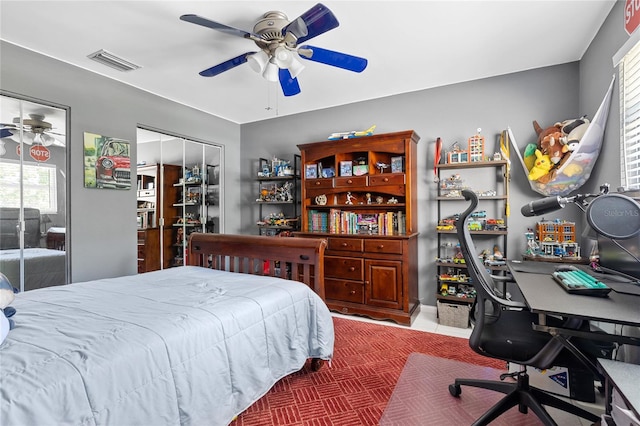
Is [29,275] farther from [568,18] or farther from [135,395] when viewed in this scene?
[568,18]

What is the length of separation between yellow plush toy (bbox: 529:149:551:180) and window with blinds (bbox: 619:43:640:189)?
0.73 meters

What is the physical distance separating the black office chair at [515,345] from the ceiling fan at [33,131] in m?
3.65

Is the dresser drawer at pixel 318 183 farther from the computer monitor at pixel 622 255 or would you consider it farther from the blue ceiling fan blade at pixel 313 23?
the computer monitor at pixel 622 255

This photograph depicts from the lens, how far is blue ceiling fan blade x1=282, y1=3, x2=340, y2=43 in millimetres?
1640

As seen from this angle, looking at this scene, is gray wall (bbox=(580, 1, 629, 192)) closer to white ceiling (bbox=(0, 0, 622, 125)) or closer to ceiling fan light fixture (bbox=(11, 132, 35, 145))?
white ceiling (bbox=(0, 0, 622, 125))

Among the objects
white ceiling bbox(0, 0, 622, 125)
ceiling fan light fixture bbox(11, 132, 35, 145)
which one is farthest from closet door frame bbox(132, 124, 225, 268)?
ceiling fan light fixture bbox(11, 132, 35, 145)

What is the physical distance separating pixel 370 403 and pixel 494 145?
9.38 ft

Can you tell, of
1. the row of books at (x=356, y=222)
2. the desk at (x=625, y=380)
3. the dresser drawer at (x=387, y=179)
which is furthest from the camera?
the row of books at (x=356, y=222)

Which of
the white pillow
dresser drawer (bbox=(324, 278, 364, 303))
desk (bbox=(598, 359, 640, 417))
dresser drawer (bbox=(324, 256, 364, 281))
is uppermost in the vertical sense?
the white pillow

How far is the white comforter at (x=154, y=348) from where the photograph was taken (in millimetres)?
938

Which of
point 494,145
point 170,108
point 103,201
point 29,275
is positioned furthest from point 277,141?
point 29,275

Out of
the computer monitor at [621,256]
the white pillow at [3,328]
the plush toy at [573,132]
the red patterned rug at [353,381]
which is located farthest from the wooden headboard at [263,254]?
the plush toy at [573,132]

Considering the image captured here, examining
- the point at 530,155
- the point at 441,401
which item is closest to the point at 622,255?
the point at 441,401

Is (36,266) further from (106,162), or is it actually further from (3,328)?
(3,328)
